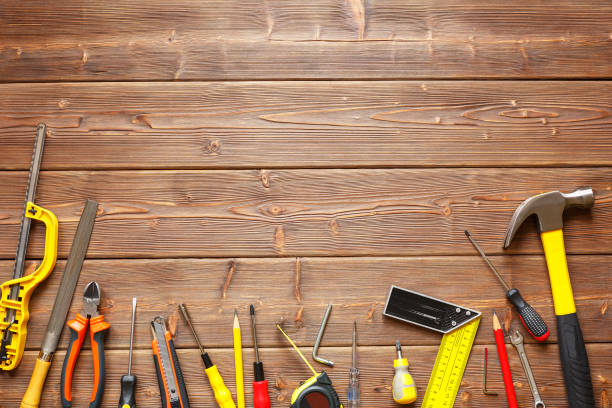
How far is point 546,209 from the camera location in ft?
3.75

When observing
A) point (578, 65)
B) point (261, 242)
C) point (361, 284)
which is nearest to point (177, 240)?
point (261, 242)

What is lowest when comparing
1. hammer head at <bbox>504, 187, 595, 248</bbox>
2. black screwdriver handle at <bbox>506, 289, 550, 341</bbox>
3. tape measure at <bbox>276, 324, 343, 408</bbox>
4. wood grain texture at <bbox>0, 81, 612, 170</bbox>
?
tape measure at <bbox>276, 324, 343, 408</bbox>

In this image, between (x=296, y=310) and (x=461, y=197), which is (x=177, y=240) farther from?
(x=461, y=197)

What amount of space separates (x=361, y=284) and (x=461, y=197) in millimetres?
345

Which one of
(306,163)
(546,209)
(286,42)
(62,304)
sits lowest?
(62,304)

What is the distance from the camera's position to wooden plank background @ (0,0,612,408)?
1.15 meters

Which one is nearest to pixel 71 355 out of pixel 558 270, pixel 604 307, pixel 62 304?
pixel 62 304

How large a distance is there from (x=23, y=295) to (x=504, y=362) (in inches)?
47.2

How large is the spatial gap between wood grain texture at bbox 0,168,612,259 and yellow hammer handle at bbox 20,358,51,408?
0.27m

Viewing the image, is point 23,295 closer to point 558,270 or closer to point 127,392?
point 127,392

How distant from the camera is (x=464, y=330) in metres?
1.15

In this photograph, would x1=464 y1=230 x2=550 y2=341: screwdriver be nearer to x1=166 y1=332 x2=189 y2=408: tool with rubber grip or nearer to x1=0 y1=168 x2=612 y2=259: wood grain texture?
x1=0 y1=168 x2=612 y2=259: wood grain texture

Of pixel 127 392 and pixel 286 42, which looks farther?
pixel 286 42

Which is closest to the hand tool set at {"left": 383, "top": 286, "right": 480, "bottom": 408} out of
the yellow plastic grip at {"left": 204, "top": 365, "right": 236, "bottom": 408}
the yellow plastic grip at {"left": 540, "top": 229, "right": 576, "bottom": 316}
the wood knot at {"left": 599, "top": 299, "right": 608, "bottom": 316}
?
the yellow plastic grip at {"left": 540, "top": 229, "right": 576, "bottom": 316}
